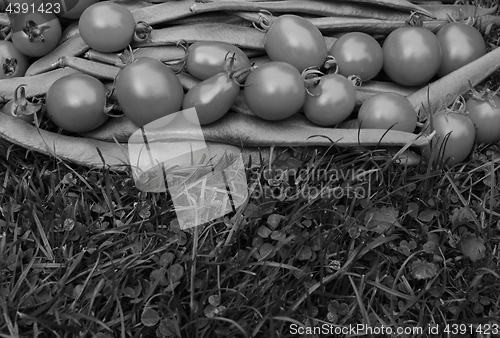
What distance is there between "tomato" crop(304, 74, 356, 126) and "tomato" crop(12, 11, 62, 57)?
1026 mm

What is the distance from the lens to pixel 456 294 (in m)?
1.43

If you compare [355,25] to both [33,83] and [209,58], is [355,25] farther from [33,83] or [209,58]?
[33,83]

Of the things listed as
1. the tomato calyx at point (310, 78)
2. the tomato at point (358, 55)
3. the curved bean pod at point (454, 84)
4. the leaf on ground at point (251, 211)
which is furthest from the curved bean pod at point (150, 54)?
the curved bean pod at point (454, 84)

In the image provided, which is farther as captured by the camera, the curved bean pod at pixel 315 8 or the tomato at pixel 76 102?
the curved bean pod at pixel 315 8

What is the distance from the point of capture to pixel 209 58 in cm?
181

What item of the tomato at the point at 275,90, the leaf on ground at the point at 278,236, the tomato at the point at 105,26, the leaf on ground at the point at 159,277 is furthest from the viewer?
the tomato at the point at 105,26

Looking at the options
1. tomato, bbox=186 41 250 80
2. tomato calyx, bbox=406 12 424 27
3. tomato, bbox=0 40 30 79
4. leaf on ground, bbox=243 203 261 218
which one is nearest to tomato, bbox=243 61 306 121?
tomato, bbox=186 41 250 80

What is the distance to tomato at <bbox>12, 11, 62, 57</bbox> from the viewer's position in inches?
75.6

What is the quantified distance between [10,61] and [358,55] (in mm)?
1333

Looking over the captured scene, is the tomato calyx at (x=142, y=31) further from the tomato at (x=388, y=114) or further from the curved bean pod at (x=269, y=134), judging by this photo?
the tomato at (x=388, y=114)

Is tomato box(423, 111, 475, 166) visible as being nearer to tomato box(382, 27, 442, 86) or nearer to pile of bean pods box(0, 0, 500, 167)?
pile of bean pods box(0, 0, 500, 167)

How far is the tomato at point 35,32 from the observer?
1.92 meters

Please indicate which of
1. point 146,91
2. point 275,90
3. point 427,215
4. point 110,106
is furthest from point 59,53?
point 427,215

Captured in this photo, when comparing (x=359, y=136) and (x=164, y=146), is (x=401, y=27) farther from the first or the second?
(x=164, y=146)
